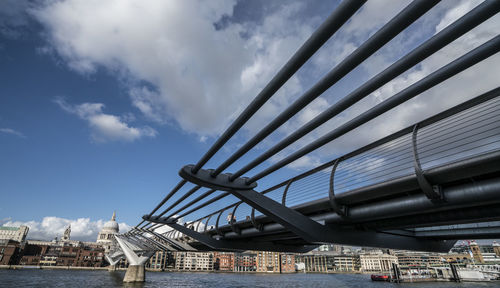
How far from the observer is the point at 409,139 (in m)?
6.94

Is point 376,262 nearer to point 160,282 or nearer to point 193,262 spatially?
point 193,262

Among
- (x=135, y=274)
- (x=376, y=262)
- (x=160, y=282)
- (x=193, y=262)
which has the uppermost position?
(x=193, y=262)

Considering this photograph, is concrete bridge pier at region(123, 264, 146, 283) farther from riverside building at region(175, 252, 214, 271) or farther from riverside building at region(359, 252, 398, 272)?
riverside building at region(359, 252, 398, 272)

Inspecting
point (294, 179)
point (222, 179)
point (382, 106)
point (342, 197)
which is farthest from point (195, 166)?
point (382, 106)

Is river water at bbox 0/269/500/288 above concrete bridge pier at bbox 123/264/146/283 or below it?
below

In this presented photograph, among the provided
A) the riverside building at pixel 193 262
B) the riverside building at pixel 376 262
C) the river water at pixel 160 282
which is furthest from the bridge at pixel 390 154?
the riverside building at pixel 376 262

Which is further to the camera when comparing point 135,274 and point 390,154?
point 135,274

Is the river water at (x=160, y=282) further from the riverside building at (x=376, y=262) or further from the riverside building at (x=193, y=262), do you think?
the riverside building at (x=376, y=262)

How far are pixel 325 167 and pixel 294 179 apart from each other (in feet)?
6.14

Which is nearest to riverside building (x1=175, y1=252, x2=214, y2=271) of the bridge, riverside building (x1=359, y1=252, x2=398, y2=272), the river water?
the river water

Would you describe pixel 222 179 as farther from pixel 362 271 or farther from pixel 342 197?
pixel 362 271

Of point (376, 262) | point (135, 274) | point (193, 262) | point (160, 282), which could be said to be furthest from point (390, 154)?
point (376, 262)

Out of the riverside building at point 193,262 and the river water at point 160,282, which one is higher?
the riverside building at point 193,262

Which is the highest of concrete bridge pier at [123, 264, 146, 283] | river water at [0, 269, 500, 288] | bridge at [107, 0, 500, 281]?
bridge at [107, 0, 500, 281]
